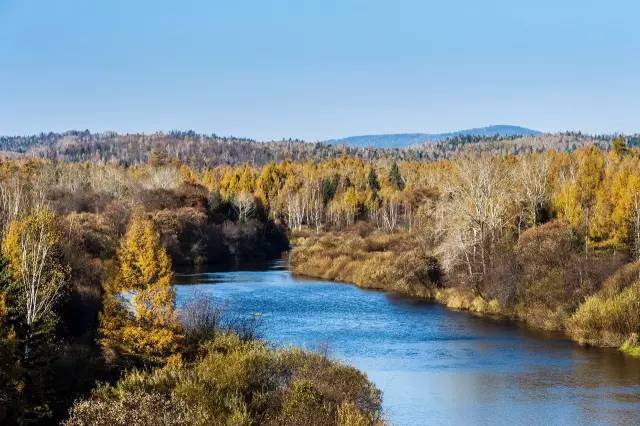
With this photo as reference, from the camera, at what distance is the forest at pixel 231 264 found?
72.2 ft

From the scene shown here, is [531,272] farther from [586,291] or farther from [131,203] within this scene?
[131,203]

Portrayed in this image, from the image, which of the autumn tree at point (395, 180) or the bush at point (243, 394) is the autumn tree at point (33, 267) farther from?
the autumn tree at point (395, 180)

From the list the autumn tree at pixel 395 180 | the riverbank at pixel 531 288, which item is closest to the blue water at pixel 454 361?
the riverbank at pixel 531 288

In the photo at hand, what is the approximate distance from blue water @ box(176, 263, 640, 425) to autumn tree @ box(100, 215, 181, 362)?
5.71 metres

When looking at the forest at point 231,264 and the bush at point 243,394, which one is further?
the forest at point 231,264

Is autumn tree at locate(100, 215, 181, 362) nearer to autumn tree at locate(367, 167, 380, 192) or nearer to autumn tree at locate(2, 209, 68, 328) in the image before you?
autumn tree at locate(2, 209, 68, 328)

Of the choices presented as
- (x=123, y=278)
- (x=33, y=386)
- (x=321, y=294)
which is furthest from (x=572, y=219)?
(x=33, y=386)

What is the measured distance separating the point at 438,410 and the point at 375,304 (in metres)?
25.2

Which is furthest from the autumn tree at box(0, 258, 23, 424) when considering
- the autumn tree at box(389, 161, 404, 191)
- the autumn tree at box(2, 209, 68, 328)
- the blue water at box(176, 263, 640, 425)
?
the autumn tree at box(389, 161, 404, 191)

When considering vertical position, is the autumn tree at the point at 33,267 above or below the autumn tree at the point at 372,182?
below

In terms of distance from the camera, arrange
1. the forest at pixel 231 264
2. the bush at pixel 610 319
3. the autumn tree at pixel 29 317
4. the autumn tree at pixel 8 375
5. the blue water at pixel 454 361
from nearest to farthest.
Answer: the forest at pixel 231 264 < the autumn tree at pixel 8 375 < the autumn tree at pixel 29 317 < the blue water at pixel 454 361 < the bush at pixel 610 319

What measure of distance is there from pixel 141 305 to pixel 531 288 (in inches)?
989

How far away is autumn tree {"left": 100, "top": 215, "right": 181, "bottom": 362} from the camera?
27797 mm

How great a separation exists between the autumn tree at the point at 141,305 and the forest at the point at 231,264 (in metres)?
0.05
